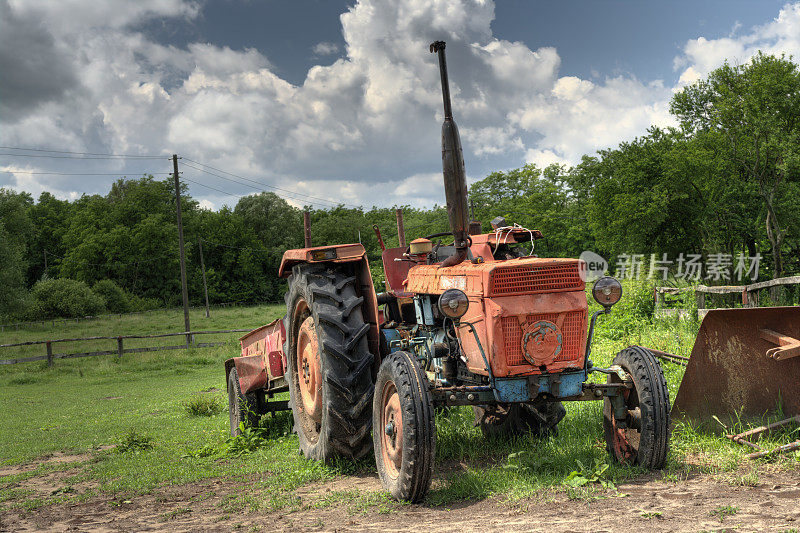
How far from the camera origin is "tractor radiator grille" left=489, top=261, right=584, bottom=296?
187 inches

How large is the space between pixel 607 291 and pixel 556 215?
50492 millimetres

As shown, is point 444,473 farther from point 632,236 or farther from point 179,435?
point 632,236

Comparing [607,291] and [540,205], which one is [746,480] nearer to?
[607,291]

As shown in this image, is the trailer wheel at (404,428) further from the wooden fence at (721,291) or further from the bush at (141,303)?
the bush at (141,303)

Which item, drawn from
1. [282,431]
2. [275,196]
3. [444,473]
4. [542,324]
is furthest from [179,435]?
[275,196]

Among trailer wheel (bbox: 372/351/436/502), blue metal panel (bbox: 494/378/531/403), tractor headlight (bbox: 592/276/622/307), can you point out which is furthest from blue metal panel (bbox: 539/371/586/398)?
trailer wheel (bbox: 372/351/436/502)

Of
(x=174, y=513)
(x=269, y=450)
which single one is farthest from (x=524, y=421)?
(x=174, y=513)

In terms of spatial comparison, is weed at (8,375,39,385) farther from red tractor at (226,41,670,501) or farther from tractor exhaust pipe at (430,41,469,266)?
tractor exhaust pipe at (430,41,469,266)

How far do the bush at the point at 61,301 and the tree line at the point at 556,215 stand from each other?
329 mm

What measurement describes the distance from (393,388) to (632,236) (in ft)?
121

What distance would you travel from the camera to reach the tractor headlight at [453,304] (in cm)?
455

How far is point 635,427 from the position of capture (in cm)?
504

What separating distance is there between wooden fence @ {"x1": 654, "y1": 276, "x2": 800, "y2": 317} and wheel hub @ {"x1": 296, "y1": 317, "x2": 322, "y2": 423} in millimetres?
6927

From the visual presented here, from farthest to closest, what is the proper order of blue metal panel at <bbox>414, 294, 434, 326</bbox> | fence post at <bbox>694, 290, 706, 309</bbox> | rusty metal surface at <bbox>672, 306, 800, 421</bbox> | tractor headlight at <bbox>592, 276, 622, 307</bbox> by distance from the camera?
1. fence post at <bbox>694, 290, 706, 309</bbox>
2. blue metal panel at <bbox>414, 294, 434, 326</bbox>
3. rusty metal surface at <bbox>672, 306, 800, 421</bbox>
4. tractor headlight at <bbox>592, 276, 622, 307</bbox>
